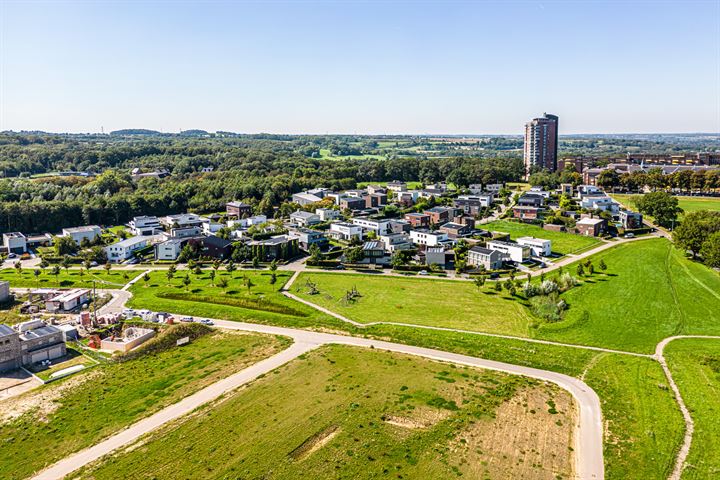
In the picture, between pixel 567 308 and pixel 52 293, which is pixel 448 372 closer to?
pixel 567 308

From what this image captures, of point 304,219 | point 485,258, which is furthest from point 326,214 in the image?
point 485,258

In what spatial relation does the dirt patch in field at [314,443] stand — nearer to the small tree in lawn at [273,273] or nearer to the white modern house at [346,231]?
the small tree in lawn at [273,273]

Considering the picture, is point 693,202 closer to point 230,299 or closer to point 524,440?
point 524,440

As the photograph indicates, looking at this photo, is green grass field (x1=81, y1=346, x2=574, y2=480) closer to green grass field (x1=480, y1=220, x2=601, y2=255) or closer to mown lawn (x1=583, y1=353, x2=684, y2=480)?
mown lawn (x1=583, y1=353, x2=684, y2=480)

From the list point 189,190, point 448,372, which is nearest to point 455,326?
point 448,372

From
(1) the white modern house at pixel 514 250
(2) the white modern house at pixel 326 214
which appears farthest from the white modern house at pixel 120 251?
(1) the white modern house at pixel 514 250
